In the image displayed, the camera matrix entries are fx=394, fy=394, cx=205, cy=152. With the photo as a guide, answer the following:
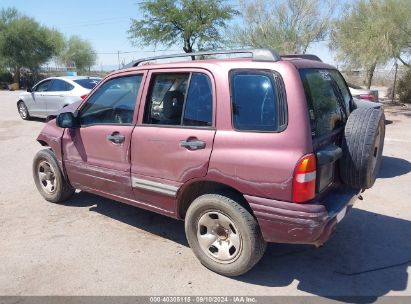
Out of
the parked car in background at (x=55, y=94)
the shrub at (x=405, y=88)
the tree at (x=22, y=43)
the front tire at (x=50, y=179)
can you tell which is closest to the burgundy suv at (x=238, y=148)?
the front tire at (x=50, y=179)

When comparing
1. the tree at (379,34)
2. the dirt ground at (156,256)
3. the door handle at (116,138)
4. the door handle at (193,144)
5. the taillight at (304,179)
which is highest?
the tree at (379,34)

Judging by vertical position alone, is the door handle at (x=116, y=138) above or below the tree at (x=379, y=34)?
below

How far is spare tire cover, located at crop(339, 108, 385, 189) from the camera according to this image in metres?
3.29

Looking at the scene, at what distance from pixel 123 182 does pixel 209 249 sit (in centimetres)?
117

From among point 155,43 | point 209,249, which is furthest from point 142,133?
point 155,43

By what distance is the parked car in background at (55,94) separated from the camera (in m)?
11.3

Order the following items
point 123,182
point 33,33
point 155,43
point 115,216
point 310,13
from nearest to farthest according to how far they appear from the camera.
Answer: point 123,182, point 115,216, point 310,13, point 155,43, point 33,33

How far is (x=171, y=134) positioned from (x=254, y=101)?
0.85 m

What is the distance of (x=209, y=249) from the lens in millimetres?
3547

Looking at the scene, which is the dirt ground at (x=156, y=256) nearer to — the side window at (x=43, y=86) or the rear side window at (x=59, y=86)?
the rear side window at (x=59, y=86)

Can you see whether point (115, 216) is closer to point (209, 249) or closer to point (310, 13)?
point (209, 249)

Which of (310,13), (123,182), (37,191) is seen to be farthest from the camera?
(310,13)

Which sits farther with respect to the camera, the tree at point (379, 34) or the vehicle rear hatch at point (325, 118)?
the tree at point (379, 34)

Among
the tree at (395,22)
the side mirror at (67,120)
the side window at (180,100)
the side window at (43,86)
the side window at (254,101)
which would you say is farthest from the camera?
the tree at (395,22)
